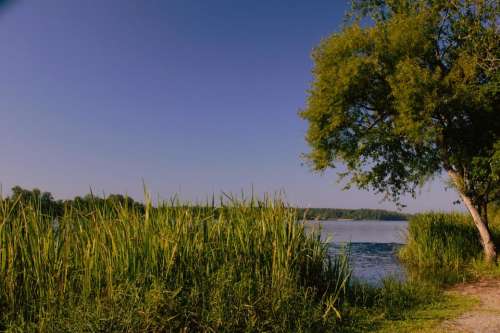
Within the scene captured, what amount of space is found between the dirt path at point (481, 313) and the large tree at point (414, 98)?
455 centimetres

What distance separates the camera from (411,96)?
1594 centimetres

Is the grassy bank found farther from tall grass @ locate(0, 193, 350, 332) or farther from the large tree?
the large tree

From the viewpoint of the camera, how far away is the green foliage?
628 inches

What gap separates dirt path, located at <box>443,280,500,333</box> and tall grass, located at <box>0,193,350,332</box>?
8.09ft

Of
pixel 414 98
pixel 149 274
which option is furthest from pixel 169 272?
pixel 414 98

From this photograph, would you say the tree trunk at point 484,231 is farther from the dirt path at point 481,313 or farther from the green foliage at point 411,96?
the dirt path at point 481,313

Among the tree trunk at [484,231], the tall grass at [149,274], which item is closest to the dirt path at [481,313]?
the tall grass at [149,274]

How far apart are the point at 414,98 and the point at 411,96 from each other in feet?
0.56

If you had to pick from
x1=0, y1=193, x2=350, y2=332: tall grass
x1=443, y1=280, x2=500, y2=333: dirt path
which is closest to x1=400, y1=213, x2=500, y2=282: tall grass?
x1=443, y1=280, x2=500, y2=333: dirt path

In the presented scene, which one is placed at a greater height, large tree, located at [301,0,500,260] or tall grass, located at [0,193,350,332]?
large tree, located at [301,0,500,260]

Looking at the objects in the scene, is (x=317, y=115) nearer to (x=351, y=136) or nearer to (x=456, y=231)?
(x=351, y=136)

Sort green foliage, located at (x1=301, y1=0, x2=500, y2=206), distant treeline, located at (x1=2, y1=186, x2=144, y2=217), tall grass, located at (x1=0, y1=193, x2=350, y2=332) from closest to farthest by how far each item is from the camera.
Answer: tall grass, located at (x1=0, y1=193, x2=350, y2=332), distant treeline, located at (x1=2, y1=186, x2=144, y2=217), green foliage, located at (x1=301, y1=0, x2=500, y2=206)

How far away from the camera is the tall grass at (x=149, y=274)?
20.5 ft

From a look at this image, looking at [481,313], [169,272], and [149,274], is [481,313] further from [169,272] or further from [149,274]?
[149,274]
